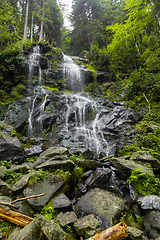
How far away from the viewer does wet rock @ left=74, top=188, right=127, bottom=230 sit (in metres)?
3.35

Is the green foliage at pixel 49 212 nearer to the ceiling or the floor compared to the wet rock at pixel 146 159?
nearer to the floor

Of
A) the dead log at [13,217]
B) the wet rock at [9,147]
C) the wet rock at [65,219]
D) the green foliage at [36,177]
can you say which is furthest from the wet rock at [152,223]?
the wet rock at [9,147]

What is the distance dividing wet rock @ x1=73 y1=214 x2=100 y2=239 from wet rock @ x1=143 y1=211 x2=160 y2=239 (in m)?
1.36

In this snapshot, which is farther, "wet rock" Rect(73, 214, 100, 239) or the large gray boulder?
the large gray boulder

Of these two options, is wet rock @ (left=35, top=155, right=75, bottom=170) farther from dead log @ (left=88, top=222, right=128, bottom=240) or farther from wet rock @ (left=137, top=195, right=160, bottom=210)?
wet rock @ (left=137, top=195, right=160, bottom=210)

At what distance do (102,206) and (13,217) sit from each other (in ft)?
7.74

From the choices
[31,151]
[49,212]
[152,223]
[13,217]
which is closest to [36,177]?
[49,212]

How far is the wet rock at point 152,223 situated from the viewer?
9.93ft

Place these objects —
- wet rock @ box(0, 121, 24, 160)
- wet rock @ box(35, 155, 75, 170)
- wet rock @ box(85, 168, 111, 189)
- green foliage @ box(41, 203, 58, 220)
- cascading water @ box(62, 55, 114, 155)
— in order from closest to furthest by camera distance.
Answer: green foliage @ box(41, 203, 58, 220)
wet rock @ box(35, 155, 75, 170)
wet rock @ box(85, 168, 111, 189)
wet rock @ box(0, 121, 24, 160)
cascading water @ box(62, 55, 114, 155)

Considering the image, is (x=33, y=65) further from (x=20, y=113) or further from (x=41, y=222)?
(x=41, y=222)

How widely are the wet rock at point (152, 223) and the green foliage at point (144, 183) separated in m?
0.90

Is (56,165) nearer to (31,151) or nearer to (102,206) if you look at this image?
(102,206)

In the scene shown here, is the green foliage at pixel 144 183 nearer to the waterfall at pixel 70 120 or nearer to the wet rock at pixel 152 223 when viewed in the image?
the wet rock at pixel 152 223

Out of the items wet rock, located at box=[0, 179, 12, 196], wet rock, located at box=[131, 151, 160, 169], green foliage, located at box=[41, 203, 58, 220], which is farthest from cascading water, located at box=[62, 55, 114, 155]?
green foliage, located at box=[41, 203, 58, 220]
